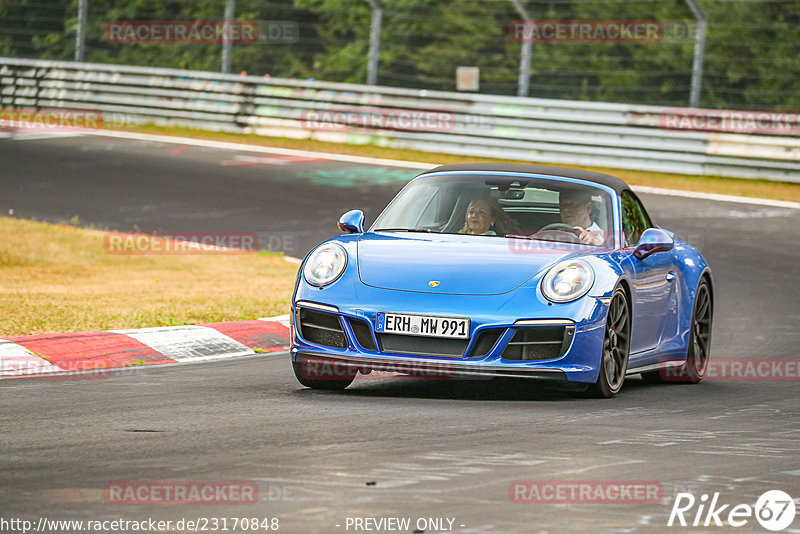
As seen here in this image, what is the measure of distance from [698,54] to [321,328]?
15067 millimetres

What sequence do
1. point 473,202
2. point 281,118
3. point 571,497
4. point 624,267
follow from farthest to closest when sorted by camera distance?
point 281,118
point 473,202
point 624,267
point 571,497

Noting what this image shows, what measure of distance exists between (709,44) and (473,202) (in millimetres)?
14970

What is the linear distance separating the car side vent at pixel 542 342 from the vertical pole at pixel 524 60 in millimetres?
15706

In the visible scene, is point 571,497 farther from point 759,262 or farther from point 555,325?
point 759,262

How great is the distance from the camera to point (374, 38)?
24125 millimetres

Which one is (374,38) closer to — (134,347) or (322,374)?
(134,347)

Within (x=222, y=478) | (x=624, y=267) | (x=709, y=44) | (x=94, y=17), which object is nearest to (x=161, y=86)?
(x=94, y=17)

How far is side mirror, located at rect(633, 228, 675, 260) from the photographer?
8.31 m

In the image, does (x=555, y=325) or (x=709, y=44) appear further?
(x=709, y=44)

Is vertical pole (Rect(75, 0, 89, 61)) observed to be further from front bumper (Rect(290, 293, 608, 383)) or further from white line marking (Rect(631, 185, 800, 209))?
front bumper (Rect(290, 293, 608, 383))

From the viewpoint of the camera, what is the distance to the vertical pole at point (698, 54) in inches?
838

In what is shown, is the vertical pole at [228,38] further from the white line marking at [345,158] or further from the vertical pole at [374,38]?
the vertical pole at [374,38]

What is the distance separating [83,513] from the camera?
453cm

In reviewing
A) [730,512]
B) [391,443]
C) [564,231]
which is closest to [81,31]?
[564,231]
